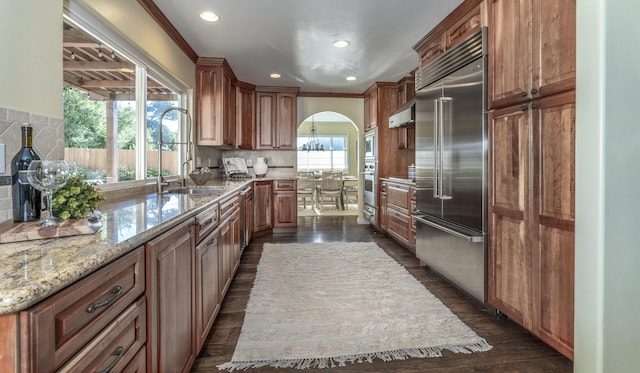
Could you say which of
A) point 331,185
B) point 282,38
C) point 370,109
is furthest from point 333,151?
point 282,38

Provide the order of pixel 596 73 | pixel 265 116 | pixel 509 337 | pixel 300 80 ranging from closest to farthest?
→ pixel 596 73 → pixel 509 337 → pixel 300 80 → pixel 265 116

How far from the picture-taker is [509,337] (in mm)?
1978

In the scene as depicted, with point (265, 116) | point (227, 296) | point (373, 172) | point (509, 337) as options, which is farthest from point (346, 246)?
point (265, 116)

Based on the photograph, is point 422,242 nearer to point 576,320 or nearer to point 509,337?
point 509,337

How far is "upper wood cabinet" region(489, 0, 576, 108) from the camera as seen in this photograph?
1.60 m

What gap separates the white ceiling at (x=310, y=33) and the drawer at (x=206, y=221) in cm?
180

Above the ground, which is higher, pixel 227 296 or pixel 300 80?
pixel 300 80

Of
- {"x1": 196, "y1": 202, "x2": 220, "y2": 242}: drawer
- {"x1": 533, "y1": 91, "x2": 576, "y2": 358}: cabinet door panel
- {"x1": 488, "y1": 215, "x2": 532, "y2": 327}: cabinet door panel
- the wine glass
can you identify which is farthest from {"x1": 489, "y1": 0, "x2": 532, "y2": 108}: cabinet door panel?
the wine glass

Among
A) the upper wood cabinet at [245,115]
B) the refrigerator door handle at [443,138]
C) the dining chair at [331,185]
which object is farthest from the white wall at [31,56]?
the dining chair at [331,185]

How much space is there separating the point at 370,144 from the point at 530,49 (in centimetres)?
357

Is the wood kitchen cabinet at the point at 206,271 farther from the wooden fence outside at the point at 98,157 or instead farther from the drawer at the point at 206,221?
the wooden fence outside at the point at 98,157

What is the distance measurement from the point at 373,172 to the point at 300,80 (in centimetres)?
190

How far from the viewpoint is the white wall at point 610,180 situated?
124 cm

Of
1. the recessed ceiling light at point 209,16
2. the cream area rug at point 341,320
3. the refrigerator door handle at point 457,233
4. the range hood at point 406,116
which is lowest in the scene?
the cream area rug at point 341,320
